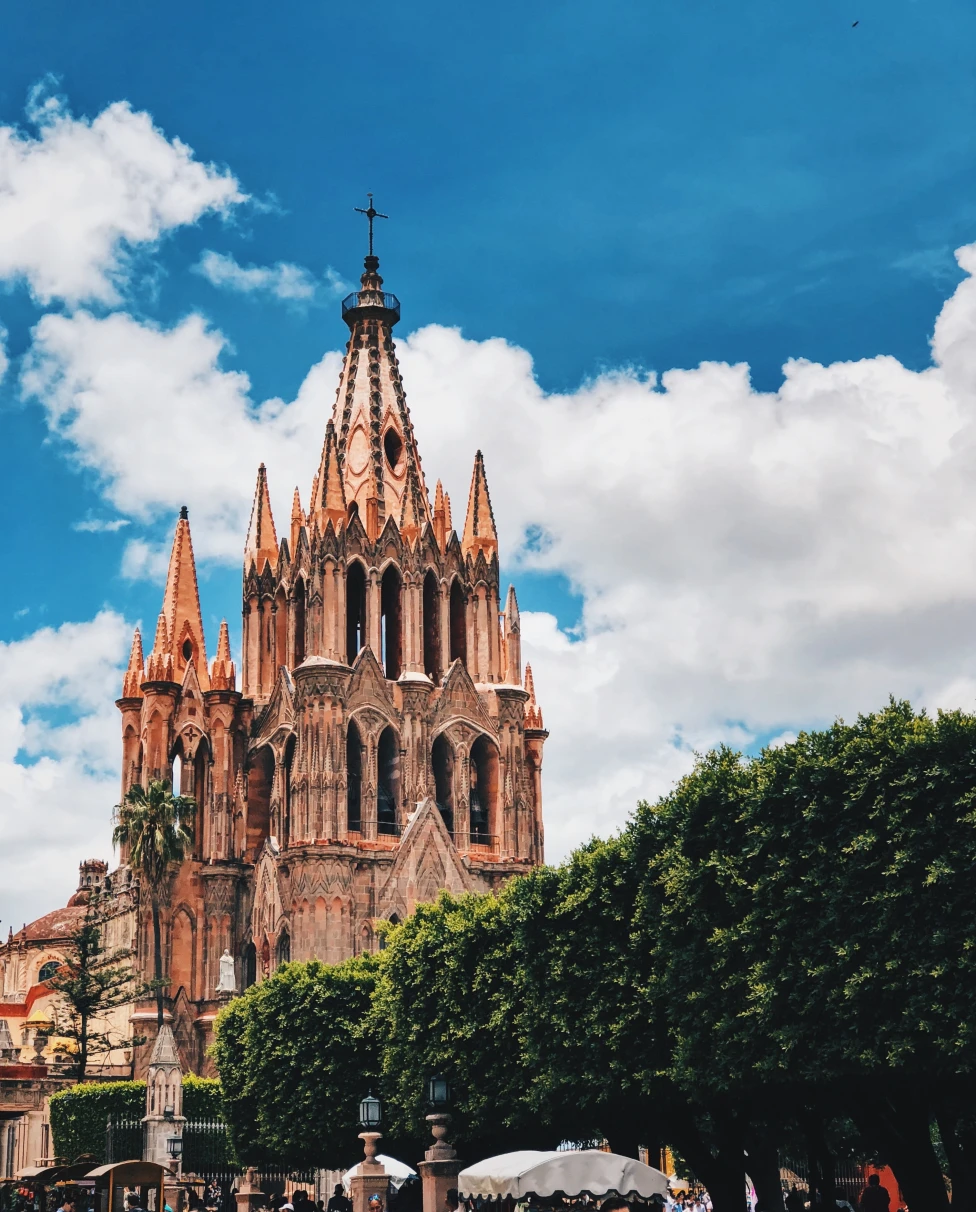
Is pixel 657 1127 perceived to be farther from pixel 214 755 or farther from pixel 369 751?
pixel 214 755

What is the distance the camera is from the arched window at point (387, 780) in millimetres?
63188

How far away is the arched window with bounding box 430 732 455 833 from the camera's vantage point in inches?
2525

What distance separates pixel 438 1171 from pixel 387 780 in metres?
30.6

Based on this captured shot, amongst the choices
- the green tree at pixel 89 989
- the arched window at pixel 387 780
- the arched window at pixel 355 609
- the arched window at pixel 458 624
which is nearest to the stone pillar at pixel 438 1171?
the green tree at pixel 89 989

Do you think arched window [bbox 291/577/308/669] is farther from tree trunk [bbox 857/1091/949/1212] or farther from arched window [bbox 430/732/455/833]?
tree trunk [bbox 857/1091/949/1212]

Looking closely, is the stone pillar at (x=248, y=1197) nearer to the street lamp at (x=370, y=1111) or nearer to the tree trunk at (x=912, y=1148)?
the street lamp at (x=370, y=1111)

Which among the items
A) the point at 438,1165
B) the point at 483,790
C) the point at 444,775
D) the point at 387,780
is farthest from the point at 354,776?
the point at 438,1165

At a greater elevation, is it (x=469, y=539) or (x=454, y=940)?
(x=469, y=539)

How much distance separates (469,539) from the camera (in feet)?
226

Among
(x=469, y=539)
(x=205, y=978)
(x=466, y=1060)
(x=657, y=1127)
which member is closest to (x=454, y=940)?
(x=466, y=1060)

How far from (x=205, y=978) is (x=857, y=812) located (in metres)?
39.6

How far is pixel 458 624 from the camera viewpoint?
6806 cm

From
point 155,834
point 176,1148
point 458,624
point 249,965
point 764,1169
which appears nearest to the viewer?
point 764,1169

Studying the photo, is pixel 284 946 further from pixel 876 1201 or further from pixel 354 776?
pixel 876 1201
